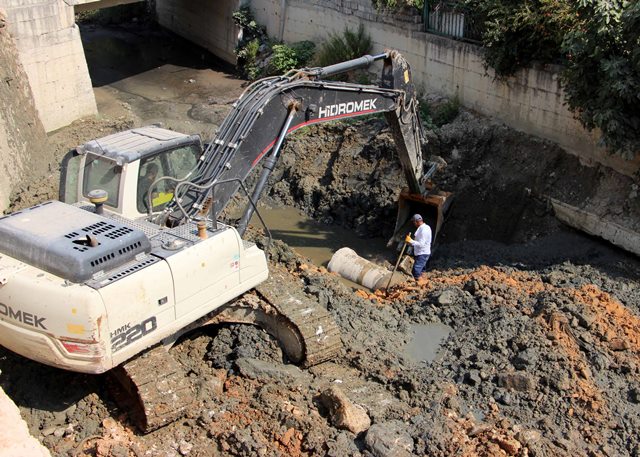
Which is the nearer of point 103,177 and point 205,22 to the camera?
point 103,177

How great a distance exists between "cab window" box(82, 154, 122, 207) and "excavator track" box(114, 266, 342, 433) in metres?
1.73

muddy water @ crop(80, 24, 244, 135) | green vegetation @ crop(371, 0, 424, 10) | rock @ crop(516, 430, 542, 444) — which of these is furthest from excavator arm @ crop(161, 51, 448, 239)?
muddy water @ crop(80, 24, 244, 135)

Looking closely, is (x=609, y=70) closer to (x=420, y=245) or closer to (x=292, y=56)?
(x=420, y=245)

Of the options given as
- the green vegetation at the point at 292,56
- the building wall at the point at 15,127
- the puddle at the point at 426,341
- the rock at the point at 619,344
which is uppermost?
the green vegetation at the point at 292,56

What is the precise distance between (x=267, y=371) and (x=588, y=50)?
672 cm

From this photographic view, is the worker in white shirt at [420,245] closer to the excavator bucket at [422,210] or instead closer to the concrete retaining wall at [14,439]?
the excavator bucket at [422,210]

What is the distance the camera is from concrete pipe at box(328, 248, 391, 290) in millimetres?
11195

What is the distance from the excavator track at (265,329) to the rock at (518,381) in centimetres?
190

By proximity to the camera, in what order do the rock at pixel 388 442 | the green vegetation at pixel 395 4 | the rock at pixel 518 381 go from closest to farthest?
the rock at pixel 388 442
the rock at pixel 518 381
the green vegetation at pixel 395 4

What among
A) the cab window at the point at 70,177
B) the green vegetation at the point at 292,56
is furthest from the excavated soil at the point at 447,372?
the green vegetation at the point at 292,56

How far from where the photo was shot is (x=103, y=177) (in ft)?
27.1

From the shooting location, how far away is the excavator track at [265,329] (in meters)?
7.23

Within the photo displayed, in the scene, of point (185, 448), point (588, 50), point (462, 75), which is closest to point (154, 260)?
point (185, 448)

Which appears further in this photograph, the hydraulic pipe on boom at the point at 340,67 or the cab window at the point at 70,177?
the hydraulic pipe on boom at the point at 340,67
